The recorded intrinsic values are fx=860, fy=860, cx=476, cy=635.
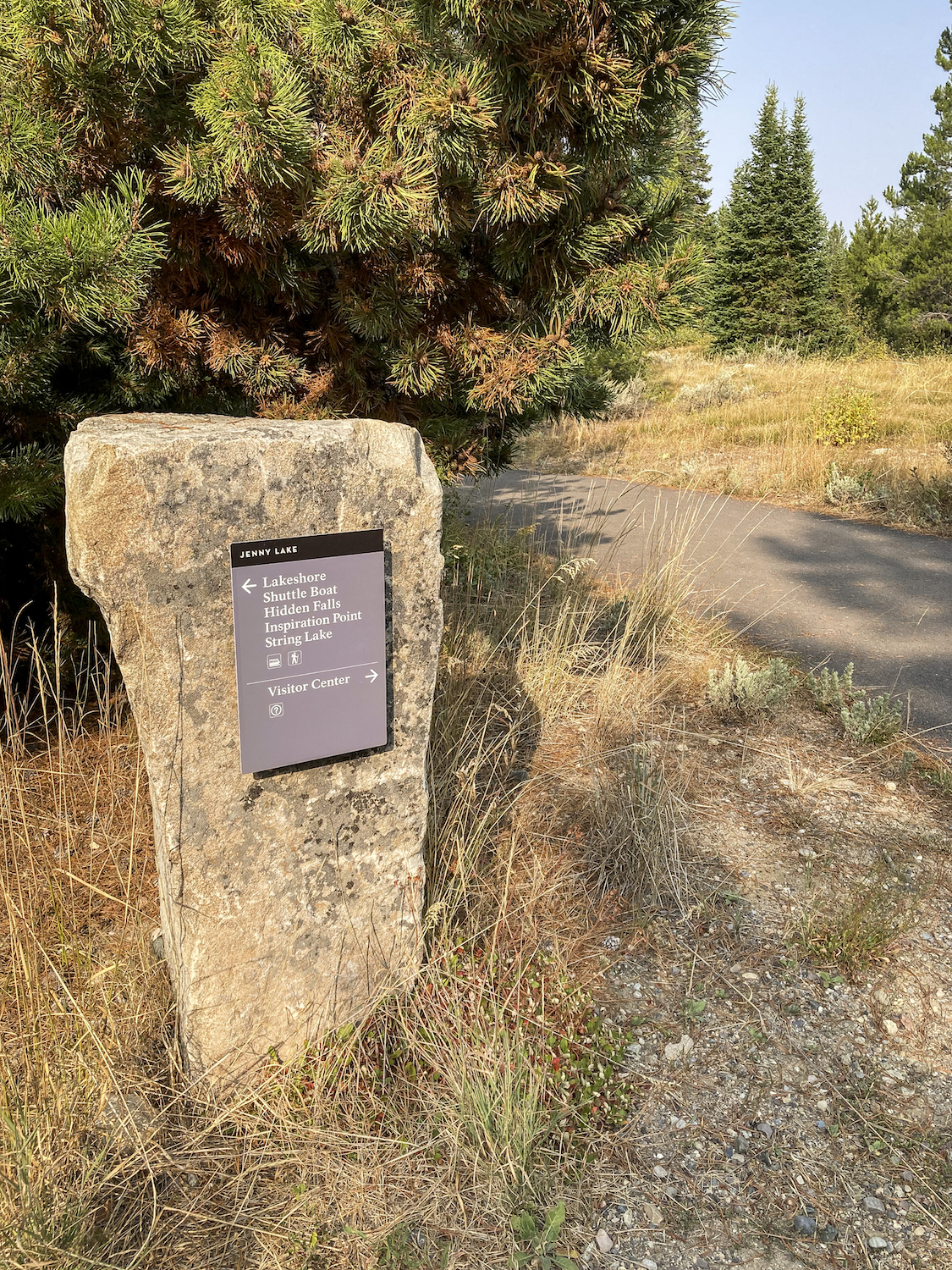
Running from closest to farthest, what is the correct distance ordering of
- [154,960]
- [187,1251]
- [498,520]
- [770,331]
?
1. [187,1251]
2. [154,960]
3. [498,520]
4. [770,331]

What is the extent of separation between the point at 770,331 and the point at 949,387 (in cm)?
846

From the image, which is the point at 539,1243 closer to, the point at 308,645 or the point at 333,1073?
the point at 333,1073

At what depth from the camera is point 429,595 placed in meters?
2.19

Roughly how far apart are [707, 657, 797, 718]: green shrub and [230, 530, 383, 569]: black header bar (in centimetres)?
260

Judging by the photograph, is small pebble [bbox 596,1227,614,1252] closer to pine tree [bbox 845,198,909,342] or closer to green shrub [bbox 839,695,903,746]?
green shrub [bbox 839,695,903,746]

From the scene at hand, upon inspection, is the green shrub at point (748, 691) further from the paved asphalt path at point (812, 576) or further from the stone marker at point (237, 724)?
the stone marker at point (237, 724)

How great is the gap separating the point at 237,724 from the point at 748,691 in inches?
111

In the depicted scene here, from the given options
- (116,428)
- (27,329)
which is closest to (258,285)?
(27,329)

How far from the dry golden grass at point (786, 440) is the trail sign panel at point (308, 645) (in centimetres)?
512

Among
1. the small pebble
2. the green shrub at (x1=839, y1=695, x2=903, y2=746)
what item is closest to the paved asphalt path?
the green shrub at (x1=839, y1=695, x2=903, y2=746)

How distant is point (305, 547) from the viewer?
1.95 meters

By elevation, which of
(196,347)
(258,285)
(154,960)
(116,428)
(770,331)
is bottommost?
(154,960)

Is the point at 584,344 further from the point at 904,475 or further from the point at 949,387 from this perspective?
the point at 949,387

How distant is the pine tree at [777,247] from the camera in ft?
61.8
